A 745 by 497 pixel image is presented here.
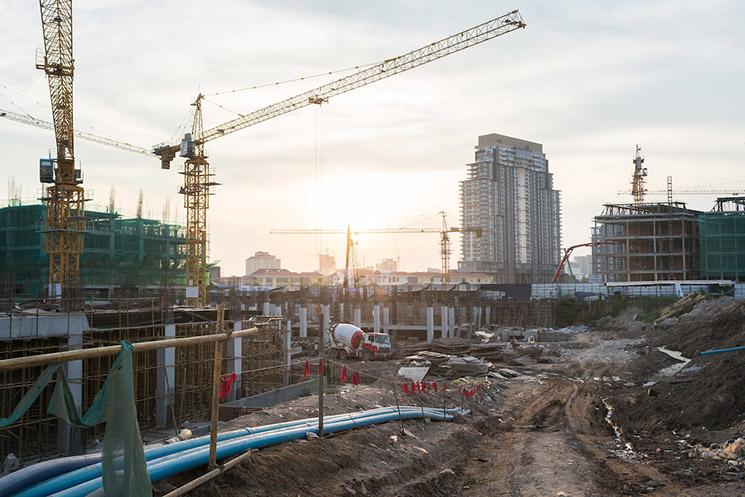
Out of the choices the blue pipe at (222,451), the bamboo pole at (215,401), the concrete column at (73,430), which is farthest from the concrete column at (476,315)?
the bamboo pole at (215,401)

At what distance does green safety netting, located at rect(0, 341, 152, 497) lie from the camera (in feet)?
21.1

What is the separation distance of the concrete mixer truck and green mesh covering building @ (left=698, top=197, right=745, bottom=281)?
55.9 metres

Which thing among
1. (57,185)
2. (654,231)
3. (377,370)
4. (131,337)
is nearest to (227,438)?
(131,337)

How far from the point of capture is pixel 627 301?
60.9 meters

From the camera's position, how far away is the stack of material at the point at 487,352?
123 ft

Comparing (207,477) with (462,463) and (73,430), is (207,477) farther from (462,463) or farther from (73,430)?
(73,430)

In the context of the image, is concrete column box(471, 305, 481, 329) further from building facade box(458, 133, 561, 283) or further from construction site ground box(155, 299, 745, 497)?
building facade box(458, 133, 561, 283)

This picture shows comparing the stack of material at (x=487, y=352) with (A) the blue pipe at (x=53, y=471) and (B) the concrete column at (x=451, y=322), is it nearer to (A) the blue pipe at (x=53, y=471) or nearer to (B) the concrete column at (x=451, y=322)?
(B) the concrete column at (x=451, y=322)

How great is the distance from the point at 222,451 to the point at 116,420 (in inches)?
110

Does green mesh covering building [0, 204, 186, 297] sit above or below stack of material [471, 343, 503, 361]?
above

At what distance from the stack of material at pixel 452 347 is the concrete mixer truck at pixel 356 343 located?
9.75 feet

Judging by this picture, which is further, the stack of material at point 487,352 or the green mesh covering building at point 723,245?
the green mesh covering building at point 723,245

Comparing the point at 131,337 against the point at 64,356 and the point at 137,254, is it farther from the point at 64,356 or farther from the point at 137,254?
the point at 137,254

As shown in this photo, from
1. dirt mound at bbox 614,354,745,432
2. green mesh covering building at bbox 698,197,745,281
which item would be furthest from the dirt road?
green mesh covering building at bbox 698,197,745,281
